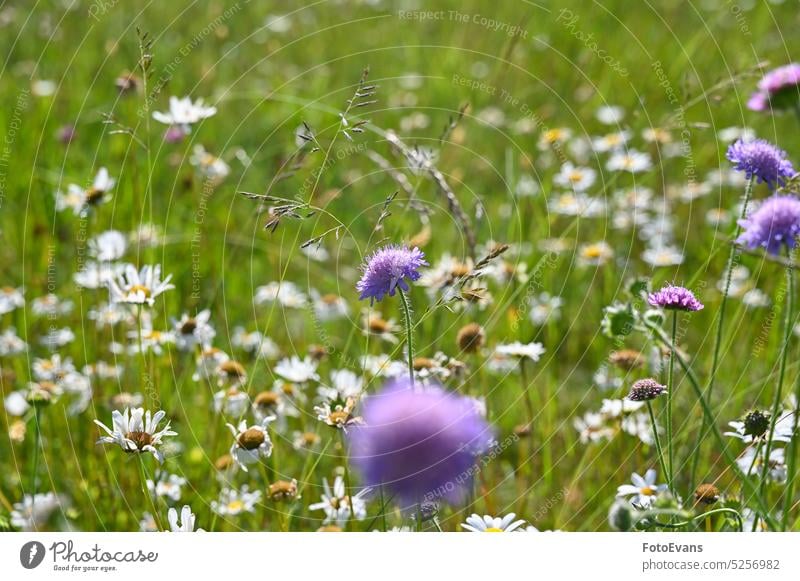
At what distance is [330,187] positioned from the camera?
171 centimetres

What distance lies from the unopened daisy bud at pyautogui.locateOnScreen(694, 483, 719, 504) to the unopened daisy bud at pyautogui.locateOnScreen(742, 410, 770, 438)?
0.07 m

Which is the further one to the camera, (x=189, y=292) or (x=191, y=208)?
(x=191, y=208)

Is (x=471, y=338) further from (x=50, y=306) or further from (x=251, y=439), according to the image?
(x=50, y=306)

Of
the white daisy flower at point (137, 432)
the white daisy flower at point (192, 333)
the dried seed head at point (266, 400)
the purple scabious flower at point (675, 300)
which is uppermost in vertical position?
the white daisy flower at point (192, 333)

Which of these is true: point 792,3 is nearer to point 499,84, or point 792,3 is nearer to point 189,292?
point 499,84

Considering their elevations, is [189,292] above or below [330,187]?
below

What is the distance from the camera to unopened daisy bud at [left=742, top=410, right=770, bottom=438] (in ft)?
2.64

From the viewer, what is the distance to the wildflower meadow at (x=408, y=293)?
836 millimetres

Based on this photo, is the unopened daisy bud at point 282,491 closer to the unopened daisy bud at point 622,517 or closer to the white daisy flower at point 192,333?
the white daisy flower at point 192,333
